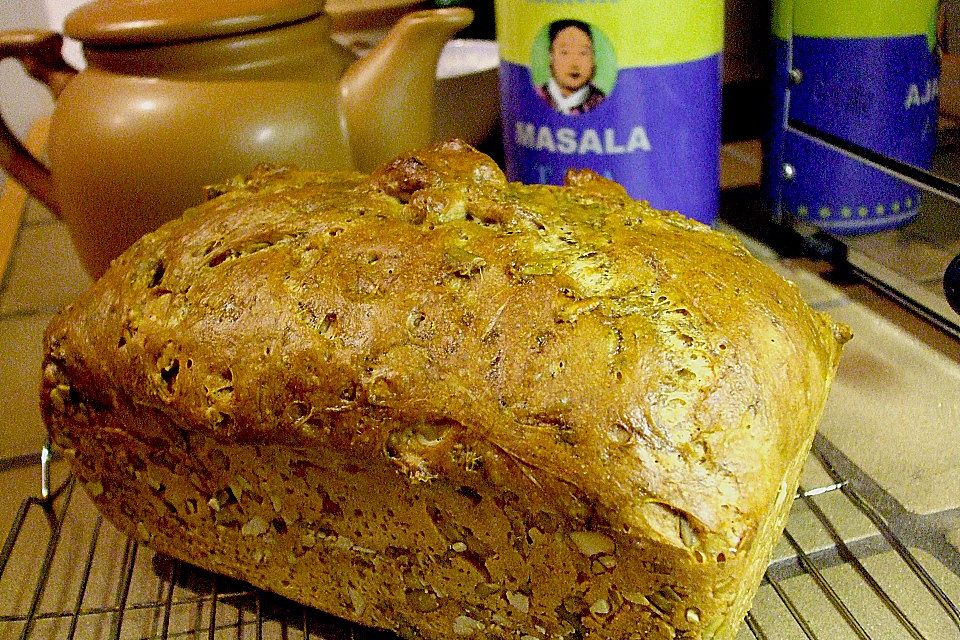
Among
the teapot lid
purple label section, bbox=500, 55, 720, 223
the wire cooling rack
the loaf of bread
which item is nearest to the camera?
the loaf of bread

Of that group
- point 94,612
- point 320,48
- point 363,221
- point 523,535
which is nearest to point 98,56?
point 320,48

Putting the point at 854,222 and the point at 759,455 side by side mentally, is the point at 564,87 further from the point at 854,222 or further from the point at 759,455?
the point at 759,455

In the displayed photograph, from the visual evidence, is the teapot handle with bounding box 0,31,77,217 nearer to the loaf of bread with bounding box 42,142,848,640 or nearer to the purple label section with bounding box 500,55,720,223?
the loaf of bread with bounding box 42,142,848,640

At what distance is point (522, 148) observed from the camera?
1.09 m

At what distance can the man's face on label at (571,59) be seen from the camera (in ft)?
3.17

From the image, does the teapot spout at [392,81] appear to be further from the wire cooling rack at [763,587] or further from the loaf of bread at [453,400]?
the wire cooling rack at [763,587]

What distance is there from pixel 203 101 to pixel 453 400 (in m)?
0.54

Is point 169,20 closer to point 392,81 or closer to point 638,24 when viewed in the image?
point 392,81

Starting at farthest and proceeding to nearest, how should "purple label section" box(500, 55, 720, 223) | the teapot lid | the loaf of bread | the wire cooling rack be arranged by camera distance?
1. "purple label section" box(500, 55, 720, 223)
2. the teapot lid
3. the wire cooling rack
4. the loaf of bread

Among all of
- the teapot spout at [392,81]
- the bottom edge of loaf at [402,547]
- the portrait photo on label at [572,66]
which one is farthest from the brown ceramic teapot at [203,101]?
the bottom edge of loaf at [402,547]

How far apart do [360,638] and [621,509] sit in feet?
0.92

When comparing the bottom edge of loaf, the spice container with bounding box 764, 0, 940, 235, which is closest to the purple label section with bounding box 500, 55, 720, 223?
the spice container with bounding box 764, 0, 940, 235

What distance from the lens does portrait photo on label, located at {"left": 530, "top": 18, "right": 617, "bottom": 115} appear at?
0.96 meters

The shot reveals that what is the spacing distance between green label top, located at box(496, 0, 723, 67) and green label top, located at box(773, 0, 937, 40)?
0.13m
